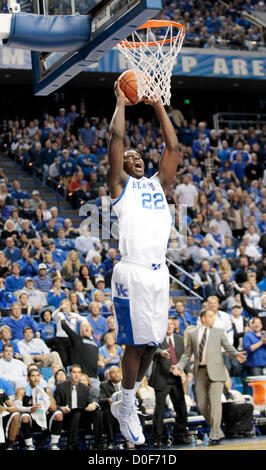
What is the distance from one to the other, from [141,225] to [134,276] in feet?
1.23

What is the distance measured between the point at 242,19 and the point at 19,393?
17.5 metres

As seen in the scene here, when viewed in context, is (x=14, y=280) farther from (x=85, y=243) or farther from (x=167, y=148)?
→ (x=167, y=148)

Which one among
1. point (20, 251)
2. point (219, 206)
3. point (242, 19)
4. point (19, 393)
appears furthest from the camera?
point (242, 19)

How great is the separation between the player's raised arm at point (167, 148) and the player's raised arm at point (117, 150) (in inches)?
13.5

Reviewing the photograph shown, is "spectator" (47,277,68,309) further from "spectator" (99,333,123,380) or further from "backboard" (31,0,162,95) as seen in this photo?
"backboard" (31,0,162,95)

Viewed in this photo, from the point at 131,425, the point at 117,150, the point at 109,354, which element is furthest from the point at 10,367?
the point at 117,150

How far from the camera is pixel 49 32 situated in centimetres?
596

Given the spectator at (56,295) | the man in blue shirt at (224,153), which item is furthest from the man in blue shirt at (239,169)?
the spectator at (56,295)

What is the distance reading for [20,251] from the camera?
15031 millimetres

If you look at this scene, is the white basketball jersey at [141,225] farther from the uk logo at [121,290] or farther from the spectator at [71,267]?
the spectator at [71,267]

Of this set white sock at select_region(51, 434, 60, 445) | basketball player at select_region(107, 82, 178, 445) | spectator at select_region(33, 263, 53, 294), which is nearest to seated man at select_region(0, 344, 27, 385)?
white sock at select_region(51, 434, 60, 445)
